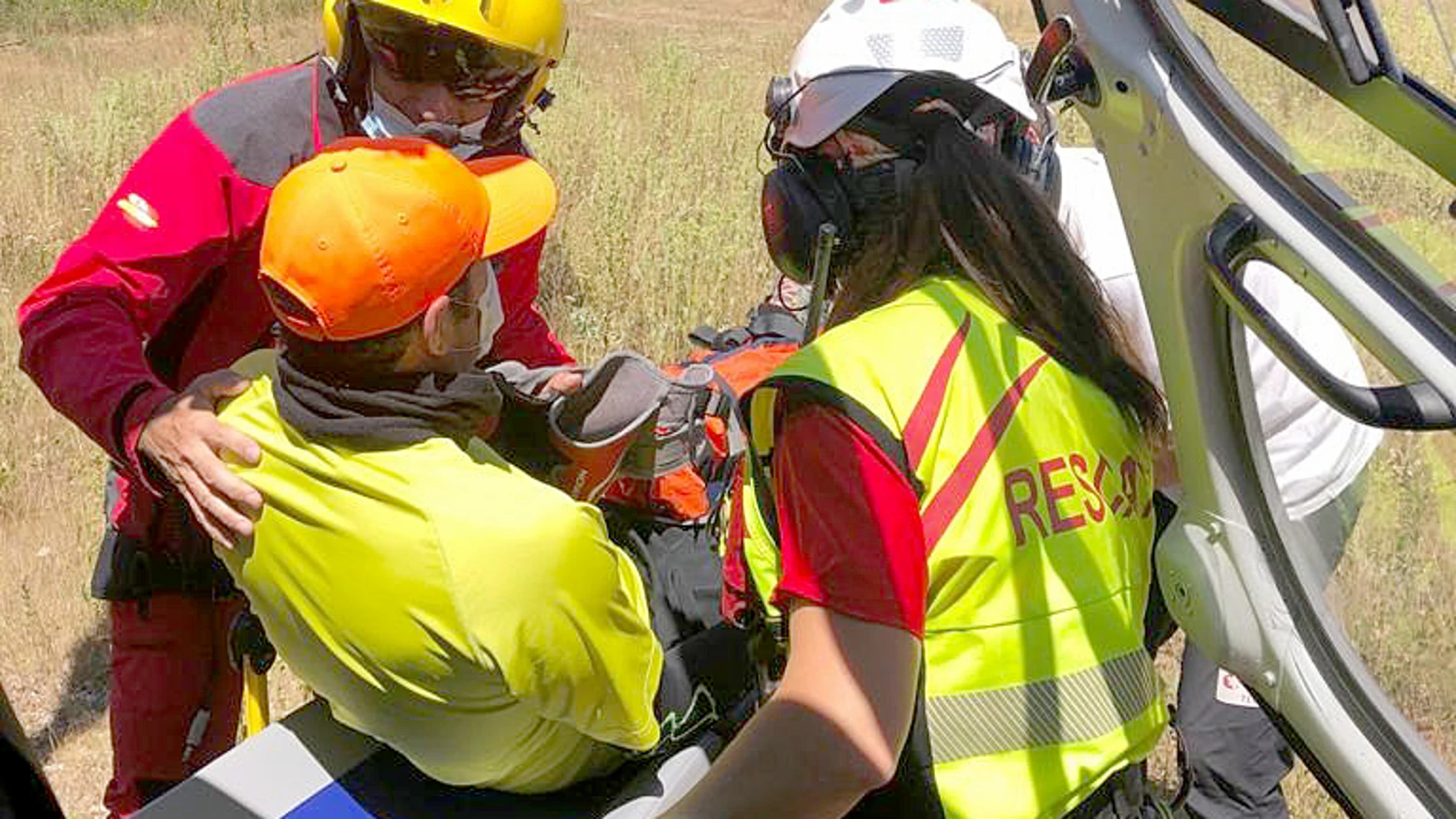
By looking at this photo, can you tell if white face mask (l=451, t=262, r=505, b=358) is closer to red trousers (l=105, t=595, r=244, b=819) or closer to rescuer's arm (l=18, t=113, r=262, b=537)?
rescuer's arm (l=18, t=113, r=262, b=537)

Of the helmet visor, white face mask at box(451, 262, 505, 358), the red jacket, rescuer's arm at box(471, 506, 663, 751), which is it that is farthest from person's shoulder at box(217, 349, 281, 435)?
the helmet visor

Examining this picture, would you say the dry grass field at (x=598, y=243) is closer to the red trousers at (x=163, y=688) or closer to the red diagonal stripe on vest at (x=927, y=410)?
the red diagonal stripe on vest at (x=927, y=410)

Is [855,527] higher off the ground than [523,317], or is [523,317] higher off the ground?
[855,527]

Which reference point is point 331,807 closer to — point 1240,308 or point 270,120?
point 270,120

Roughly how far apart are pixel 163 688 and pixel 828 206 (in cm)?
174

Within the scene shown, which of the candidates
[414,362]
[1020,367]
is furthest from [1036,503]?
[414,362]

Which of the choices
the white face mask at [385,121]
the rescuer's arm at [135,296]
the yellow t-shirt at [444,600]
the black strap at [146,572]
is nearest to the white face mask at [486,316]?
the yellow t-shirt at [444,600]

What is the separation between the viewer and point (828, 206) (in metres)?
1.96

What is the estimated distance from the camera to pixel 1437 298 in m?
1.19

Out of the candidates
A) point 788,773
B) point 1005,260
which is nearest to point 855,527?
point 788,773

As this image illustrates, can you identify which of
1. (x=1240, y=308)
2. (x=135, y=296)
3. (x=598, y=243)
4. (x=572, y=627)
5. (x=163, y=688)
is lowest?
(x=598, y=243)

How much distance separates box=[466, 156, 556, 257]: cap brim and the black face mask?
37cm

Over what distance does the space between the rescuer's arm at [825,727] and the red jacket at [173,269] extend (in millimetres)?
1207

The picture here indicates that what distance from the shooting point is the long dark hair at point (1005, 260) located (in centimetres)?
169
